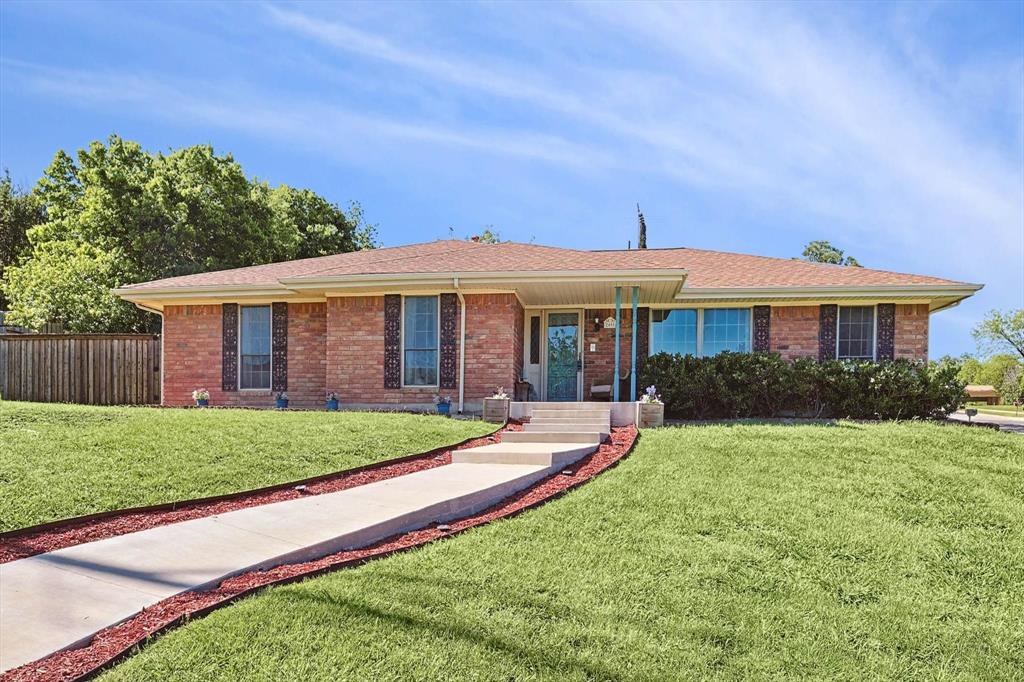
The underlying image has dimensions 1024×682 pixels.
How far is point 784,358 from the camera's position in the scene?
14430 mm

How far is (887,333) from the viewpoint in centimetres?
1424

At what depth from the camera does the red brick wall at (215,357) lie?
49.7 ft

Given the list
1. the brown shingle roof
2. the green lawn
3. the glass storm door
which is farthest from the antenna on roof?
the green lawn

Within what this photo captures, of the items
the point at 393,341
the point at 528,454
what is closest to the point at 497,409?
the point at 393,341

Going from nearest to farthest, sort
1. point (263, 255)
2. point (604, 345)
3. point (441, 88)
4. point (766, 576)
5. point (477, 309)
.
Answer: point (766, 576) < point (441, 88) < point (477, 309) < point (604, 345) < point (263, 255)

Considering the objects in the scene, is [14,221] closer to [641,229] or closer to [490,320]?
[641,229]

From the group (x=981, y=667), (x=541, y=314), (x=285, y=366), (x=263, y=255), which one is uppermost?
(x=263, y=255)

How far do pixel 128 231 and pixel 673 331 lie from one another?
810 inches

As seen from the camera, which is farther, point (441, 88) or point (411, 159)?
point (411, 159)

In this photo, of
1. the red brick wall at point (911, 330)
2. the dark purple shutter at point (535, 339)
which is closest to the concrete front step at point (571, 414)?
the dark purple shutter at point (535, 339)

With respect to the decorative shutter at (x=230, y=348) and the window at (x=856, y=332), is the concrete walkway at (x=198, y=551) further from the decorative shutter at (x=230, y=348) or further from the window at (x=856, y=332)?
the window at (x=856, y=332)

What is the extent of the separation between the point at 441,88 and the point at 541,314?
5.70 metres

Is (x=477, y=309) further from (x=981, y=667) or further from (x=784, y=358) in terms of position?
(x=981, y=667)

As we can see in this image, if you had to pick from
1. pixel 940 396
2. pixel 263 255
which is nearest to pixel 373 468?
pixel 940 396
